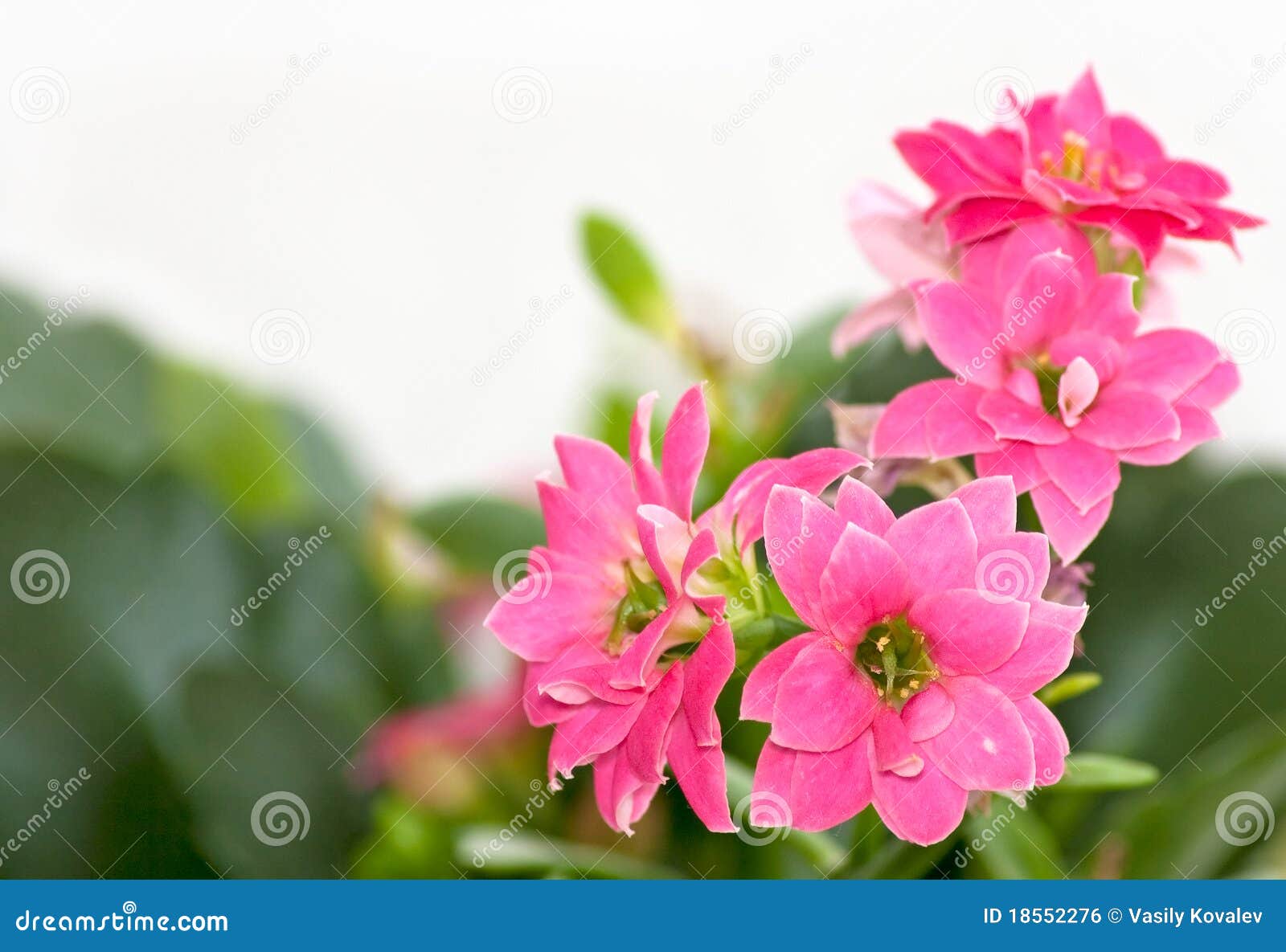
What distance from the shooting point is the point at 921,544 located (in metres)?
0.27

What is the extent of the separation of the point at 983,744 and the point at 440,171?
795 millimetres

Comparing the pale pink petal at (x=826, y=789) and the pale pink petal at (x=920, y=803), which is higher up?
the pale pink petal at (x=826, y=789)

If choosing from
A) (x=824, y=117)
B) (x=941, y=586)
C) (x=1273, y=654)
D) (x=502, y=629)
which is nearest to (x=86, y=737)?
(x=502, y=629)

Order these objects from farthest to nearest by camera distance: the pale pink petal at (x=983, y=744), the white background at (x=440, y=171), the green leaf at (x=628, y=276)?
the white background at (x=440, y=171) < the green leaf at (x=628, y=276) < the pale pink petal at (x=983, y=744)

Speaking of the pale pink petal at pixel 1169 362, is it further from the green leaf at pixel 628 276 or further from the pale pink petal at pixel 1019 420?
the green leaf at pixel 628 276

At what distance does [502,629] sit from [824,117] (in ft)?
2.43

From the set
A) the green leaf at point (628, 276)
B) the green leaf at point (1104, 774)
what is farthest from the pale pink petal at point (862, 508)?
the green leaf at point (628, 276)

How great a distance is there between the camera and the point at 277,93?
2.97 ft

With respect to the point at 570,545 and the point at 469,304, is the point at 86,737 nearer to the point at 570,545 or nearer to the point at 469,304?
the point at 570,545

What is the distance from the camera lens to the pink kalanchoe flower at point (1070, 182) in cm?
31

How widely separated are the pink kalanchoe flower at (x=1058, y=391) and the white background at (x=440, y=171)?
57cm

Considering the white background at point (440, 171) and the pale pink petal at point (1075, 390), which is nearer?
the pale pink petal at point (1075, 390)

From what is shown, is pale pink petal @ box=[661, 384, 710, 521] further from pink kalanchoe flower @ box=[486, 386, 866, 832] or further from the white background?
the white background

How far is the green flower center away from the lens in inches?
10.7
